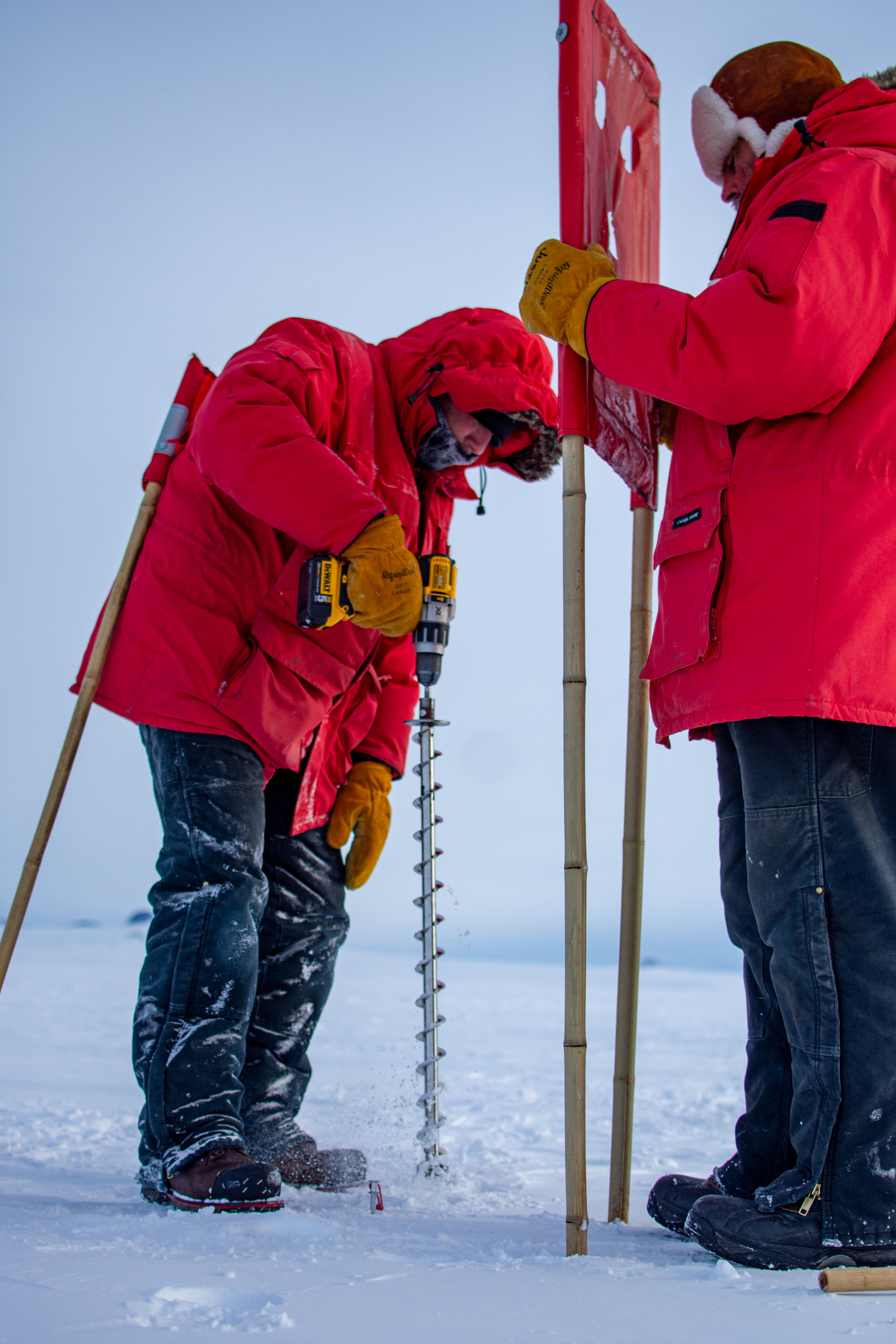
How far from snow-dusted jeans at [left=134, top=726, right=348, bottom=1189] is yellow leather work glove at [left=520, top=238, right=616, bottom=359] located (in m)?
1.01

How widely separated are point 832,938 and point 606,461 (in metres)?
1.02

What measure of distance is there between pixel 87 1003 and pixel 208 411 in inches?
156

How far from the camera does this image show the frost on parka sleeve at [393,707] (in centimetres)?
257

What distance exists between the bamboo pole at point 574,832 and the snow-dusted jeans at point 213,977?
66cm

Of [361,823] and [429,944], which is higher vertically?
[361,823]

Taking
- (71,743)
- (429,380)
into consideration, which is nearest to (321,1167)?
(71,743)

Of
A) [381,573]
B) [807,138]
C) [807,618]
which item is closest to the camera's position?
[807,618]

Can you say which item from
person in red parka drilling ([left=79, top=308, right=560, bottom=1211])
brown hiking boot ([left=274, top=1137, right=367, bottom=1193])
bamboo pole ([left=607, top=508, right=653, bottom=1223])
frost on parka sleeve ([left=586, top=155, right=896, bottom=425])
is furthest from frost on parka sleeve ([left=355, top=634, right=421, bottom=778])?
frost on parka sleeve ([left=586, top=155, right=896, bottom=425])


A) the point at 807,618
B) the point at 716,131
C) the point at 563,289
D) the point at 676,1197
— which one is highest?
the point at 716,131

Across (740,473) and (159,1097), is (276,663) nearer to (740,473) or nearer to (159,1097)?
(159,1097)

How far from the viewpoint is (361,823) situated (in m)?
2.46

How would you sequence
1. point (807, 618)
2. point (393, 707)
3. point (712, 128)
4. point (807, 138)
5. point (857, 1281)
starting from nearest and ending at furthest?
point (857, 1281)
point (807, 618)
point (807, 138)
point (712, 128)
point (393, 707)

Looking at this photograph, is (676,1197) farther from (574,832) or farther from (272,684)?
(272,684)

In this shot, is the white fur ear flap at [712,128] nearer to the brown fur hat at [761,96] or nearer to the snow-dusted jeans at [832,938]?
the brown fur hat at [761,96]
